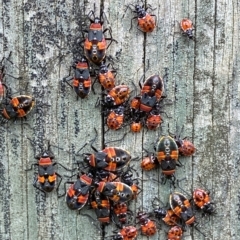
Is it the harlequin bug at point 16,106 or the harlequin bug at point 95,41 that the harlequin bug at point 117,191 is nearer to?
the harlequin bug at point 16,106

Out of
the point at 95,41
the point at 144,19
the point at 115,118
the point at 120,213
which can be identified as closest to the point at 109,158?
the point at 115,118

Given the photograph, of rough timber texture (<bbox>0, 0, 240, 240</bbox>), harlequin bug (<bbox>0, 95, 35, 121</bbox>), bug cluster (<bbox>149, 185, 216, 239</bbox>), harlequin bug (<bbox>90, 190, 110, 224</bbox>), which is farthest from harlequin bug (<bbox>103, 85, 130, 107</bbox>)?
bug cluster (<bbox>149, 185, 216, 239</bbox>)

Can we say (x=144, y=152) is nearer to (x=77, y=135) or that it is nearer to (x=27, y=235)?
(x=77, y=135)

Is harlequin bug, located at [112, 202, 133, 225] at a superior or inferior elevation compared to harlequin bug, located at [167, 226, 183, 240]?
superior

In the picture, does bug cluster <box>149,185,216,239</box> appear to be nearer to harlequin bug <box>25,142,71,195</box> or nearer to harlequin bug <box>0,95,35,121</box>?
harlequin bug <box>25,142,71,195</box>

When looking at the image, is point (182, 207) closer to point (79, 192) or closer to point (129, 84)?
point (79, 192)

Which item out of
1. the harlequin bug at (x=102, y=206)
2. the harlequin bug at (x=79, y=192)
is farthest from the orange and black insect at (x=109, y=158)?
the harlequin bug at (x=102, y=206)
